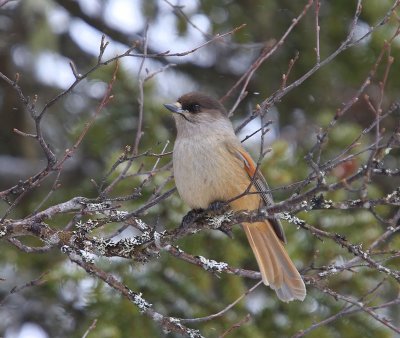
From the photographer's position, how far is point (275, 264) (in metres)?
5.09

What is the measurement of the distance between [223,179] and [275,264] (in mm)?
727

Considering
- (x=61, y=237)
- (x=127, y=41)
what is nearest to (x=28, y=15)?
(x=127, y=41)

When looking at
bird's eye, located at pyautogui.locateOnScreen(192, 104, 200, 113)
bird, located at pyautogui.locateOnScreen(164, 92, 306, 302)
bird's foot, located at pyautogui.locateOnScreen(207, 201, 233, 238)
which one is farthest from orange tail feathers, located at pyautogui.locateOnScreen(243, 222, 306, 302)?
bird's eye, located at pyautogui.locateOnScreen(192, 104, 200, 113)

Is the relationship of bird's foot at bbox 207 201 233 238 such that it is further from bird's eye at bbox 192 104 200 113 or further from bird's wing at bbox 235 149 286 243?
bird's eye at bbox 192 104 200 113

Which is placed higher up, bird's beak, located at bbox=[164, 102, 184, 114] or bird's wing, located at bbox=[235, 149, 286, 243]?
bird's beak, located at bbox=[164, 102, 184, 114]

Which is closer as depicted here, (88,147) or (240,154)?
(240,154)

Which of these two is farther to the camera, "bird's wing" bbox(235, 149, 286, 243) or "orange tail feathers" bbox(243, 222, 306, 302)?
"bird's wing" bbox(235, 149, 286, 243)

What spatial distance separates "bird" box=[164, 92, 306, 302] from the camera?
4852mm

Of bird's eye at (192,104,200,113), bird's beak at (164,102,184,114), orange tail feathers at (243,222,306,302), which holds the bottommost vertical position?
orange tail feathers at (243,222,306,302)

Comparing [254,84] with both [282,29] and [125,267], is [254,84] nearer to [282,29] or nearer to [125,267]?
[282,29]

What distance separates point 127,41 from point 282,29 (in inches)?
63.4

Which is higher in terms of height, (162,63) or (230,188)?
(162,63)

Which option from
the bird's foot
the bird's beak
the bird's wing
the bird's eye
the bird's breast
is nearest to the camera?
the bird's foot

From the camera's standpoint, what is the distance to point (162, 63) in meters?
7.66
